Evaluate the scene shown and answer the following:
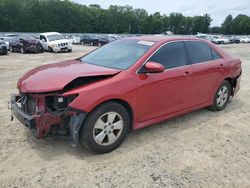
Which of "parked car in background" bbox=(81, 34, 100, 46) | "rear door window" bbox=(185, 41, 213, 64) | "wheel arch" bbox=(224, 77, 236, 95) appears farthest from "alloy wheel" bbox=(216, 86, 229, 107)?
"parked car in background" bbox=(81, 34, 100, 46)

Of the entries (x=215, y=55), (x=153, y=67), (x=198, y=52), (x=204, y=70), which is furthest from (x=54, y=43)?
(x=153, y=67)

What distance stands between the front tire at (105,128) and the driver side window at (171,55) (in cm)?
104

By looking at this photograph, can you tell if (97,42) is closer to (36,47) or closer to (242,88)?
(36,47)

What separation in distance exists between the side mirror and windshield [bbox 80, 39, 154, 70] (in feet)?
0.77

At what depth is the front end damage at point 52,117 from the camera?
141 inches

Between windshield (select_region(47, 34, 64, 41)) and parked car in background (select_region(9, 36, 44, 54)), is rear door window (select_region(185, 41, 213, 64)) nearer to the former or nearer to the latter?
parked car in background (select_region(9, 36, 44, 54))

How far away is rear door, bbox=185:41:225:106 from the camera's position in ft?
16.4

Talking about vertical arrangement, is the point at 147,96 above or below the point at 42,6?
below

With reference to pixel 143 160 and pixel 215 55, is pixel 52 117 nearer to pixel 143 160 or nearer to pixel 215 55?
pixel 143 160

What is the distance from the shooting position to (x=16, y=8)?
81.8 metres

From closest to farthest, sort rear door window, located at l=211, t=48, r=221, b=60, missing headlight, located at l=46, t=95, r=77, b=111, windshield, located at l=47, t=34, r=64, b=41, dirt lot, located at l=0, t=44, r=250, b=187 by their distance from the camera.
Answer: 1. dirt lot, located at l=0, t=44, r=250, b=187
2. missing headlight, located at l=46, t=95, r=77, b=111
3. rear door window, located at l=211, t=48, r=221, b=60
4. windshield, located at l=47, t=34, r=64, b=41

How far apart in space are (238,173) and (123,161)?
1481mm

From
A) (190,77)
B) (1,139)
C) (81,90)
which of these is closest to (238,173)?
(190,77)

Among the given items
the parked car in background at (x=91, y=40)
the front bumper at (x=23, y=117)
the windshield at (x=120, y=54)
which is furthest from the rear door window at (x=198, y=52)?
the parked car in background at (x=91, y=40)
